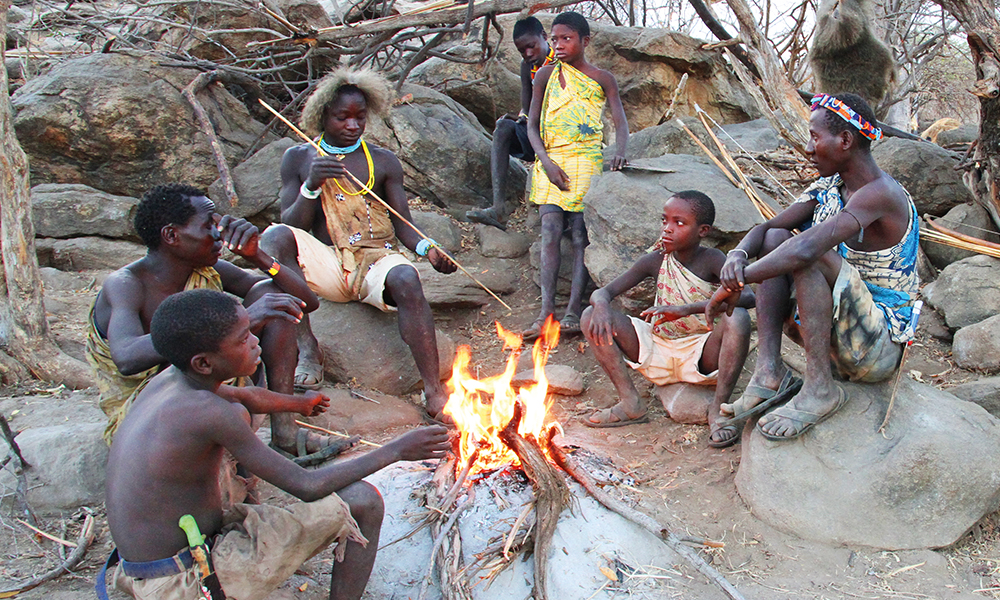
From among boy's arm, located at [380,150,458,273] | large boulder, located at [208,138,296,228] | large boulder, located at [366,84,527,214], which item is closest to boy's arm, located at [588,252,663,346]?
boy's arm, located at [380,150,458,273]

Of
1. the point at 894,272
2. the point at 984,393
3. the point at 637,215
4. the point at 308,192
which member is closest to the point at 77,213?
the point at 308,192

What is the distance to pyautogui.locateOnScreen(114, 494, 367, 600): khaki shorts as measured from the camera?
2266 millimetres

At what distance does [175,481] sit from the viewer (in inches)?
89.4

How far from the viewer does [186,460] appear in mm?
2254

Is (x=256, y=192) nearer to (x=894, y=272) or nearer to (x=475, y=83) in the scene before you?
(x=475, y=83)

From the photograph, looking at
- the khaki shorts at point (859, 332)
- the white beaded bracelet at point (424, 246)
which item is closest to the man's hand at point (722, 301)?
the khaki shorts at point (859, 332)

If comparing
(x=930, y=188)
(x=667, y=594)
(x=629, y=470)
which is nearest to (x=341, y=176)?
(x=629, y=470)

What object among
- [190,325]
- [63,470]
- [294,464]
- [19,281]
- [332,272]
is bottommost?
[63,470]

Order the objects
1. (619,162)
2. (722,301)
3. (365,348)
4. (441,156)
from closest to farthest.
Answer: (722,301) < (365,348) < (619,162) < (441,156)

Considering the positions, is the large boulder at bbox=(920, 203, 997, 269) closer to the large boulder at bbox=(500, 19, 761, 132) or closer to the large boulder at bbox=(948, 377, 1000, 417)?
the large boulder at bbox=(948, 377, 1000, 417)

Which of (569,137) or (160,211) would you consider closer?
(160,211)

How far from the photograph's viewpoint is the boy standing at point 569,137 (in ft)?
17.4

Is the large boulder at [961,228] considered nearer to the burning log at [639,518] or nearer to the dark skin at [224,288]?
the burning log at [639,518]

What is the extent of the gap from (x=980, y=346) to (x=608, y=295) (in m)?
2.45
